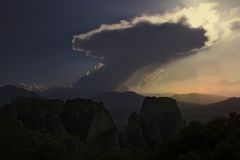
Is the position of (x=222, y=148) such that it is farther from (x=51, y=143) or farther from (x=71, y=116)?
(x=71, y=116)

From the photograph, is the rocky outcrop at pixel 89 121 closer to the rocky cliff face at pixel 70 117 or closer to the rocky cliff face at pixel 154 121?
the rocky cliff face at pixel 70 117

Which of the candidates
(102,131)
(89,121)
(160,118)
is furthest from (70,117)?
(160,118)

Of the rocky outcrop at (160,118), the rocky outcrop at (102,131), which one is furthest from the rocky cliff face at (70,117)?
the rocky outcrop at (160,118)

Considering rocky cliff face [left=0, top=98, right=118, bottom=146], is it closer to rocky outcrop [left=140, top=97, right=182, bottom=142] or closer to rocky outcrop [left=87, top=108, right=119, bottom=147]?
rocky outcrop [left=87, top=108, right=119, bottom=147]

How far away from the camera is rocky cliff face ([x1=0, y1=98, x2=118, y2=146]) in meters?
92.4

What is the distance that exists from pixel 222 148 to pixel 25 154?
1569cm

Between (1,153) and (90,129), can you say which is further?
(90,129)

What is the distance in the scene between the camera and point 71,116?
337 feet

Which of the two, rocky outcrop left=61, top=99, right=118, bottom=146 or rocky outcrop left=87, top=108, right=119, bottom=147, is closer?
rocky outcrop left=87, top=108, right=119, bottom=147

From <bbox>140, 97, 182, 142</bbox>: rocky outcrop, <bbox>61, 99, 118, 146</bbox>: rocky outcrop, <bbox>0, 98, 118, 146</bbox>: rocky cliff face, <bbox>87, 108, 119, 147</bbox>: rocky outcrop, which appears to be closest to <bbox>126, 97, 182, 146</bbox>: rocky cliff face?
<bbox>140, 97, 182, 142</bbox>: rocky outcrop

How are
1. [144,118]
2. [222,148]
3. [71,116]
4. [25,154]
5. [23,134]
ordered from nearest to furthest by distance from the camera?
[222,148] < [25,154] < [23,134] < [71,116] < [144,118]

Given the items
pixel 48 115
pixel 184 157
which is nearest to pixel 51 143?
pixel 184 157

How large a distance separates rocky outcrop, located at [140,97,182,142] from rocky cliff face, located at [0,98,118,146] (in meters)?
13.0

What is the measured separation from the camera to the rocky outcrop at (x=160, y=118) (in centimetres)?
11231
